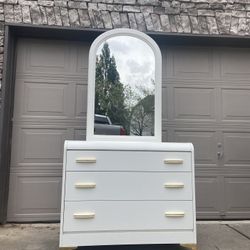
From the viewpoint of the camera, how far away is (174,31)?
3.84m

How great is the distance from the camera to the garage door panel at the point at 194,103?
3.96m

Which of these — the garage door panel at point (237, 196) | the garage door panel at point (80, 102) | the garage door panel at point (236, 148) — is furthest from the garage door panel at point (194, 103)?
the garage door panel at point (80, 102)

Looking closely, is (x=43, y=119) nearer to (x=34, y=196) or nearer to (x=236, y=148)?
(x=34, y=196)

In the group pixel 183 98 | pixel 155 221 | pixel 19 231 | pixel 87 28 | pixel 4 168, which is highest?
pixel 87 28

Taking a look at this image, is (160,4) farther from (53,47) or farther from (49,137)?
(49,137)

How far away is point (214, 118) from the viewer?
157 inches

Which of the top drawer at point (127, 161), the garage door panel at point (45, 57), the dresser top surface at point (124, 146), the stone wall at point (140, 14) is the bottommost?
the top drawer at point (127, 161)

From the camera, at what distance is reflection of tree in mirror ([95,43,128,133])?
10.4ft

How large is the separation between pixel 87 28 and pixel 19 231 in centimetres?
249

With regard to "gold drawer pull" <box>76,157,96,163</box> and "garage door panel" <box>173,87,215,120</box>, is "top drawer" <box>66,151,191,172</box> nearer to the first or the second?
"gold drawer pull" <box>76,157,96,163</box>

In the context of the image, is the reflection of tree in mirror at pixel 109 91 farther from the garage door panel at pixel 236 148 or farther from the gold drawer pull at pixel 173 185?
the garage door panel at pixel 236 148

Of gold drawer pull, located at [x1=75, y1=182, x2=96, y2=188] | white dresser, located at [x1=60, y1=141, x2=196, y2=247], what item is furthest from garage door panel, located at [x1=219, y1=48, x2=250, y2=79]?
gold drawer pull, located at [x1=75, y1=182, x2=96, y2=188]

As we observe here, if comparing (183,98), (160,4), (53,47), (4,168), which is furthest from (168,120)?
(4,168)

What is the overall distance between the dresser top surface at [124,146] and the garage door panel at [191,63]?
145cm
